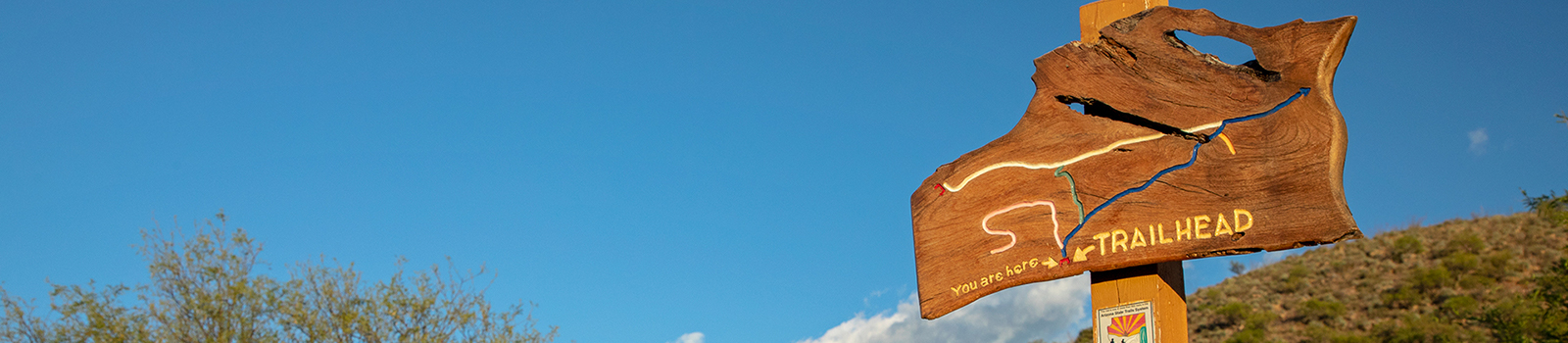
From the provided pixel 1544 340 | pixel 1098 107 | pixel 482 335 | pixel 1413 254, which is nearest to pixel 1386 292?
pixel 1413 254

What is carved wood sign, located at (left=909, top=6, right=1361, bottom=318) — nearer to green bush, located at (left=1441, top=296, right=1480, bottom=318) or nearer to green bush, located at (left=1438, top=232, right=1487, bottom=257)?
green bush, located at (left=1441, top=296, right=1480, bottom=318)

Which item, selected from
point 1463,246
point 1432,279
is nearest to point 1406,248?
point 1463,246

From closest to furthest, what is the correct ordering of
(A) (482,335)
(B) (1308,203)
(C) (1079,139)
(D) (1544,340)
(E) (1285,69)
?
1. (B) (1308,203)
2. (E) (1285,69)
3. (C) (1079,139)
4. (A) (482,335)
5. (D) (1544,340)

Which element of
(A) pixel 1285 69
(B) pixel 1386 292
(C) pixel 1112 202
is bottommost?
(C) pixel 1112 202

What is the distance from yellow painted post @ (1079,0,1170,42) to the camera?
5148mm

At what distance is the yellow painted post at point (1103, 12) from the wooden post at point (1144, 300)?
3.91 feet

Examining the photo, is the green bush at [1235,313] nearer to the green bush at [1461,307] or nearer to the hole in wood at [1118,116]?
the green bush at [1461,307]

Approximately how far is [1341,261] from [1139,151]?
3313cm

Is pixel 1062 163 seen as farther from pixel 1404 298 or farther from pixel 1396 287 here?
pixel 1396 287

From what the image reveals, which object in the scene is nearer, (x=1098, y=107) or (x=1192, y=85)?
(x=1192, y=85)

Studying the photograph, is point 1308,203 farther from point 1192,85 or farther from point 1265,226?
point 1192,85

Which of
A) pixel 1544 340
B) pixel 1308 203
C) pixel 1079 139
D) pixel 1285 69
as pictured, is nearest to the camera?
pixel 1308 203

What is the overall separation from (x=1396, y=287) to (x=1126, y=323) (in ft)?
95.2

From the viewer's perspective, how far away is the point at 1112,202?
4.64 m
